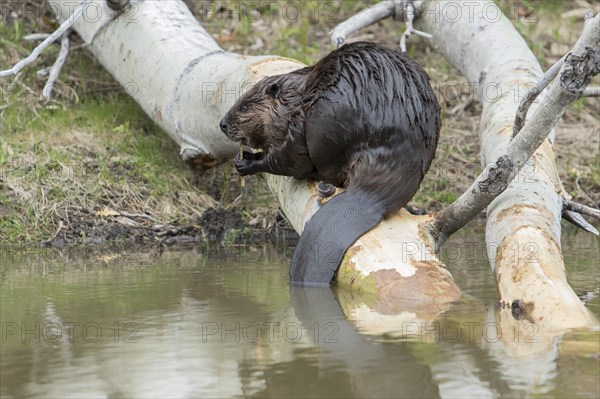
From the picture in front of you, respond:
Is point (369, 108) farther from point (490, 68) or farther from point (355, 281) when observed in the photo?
point (490, 68)

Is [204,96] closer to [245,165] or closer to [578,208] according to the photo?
[245,165]

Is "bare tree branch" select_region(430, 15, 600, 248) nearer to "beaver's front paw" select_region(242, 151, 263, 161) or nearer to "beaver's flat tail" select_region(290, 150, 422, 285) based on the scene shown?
"beaver's flat tail" select_region(290, 150, 422, 285)

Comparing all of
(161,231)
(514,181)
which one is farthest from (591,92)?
(161,231)

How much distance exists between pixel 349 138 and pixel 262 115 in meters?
0.52

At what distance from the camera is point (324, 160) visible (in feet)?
13.2

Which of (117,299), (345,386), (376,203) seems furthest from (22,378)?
(376,203)

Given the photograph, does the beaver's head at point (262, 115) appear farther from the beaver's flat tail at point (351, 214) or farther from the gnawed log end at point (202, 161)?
the gnawed log end at point (202, 161)

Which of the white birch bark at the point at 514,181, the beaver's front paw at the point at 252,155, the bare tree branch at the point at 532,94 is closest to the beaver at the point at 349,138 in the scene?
the beaver's front paw at the point at 252,155

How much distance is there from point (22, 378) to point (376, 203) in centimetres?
165

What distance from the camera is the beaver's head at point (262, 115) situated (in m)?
4.24

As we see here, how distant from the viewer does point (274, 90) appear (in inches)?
168

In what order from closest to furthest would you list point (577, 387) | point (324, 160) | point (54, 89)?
1. point (577, 387)
2. point (324, 160)
3. point (54, 89)

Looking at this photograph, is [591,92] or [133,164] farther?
[133,164]

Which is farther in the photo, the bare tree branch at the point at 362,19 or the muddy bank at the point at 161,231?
the bare tree branch at the point at 362,19
